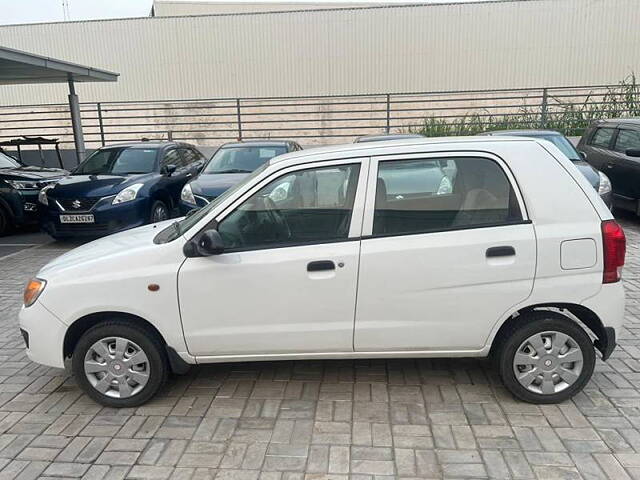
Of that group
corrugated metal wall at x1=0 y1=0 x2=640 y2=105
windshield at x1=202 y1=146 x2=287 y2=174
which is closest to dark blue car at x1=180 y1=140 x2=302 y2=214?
windshield at x1=202 y1=146 x2=287 y2=174

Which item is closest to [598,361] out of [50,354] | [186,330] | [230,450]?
[230,450]

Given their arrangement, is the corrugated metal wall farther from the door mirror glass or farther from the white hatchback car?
the door mirror glass

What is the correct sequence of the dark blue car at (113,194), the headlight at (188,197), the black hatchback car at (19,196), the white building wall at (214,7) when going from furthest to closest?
the white building wall at (214,7) → the black hatchback car at (19,196) → the dark blue car at (113,194) → the headlight at (188,197)

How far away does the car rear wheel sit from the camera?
805 centimetres

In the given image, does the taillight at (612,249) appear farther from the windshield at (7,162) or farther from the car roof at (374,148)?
the windshield at (7,162)

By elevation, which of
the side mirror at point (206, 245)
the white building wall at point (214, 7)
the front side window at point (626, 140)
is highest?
the white building wall at point (214, 7)

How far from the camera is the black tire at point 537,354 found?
3.08 meters

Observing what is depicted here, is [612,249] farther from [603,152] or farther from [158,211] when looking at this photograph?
[603,152]

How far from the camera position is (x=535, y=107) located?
15.3m

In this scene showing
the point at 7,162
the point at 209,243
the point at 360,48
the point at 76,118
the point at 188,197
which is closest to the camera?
the point at 209,243

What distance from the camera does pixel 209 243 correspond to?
2.95m

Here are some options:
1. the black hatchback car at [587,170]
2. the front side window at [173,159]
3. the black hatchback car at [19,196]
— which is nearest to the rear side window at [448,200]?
the black hatchback car at [587,170]

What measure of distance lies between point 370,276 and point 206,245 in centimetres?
100

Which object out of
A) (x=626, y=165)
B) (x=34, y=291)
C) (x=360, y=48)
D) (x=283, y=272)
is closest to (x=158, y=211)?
(x=34, y=291)
